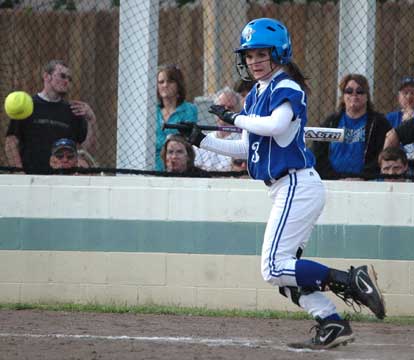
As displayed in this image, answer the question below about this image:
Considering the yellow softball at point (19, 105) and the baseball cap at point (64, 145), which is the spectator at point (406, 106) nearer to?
the baseball cap at point (64, 145)

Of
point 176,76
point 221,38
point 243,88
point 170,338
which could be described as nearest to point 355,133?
point 243,88

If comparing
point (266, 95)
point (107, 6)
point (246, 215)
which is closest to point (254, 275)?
point (246, 215)

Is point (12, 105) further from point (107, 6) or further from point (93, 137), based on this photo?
point (107, 6)

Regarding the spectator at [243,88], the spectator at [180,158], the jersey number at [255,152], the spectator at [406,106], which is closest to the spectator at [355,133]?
the spectator at [406,106]

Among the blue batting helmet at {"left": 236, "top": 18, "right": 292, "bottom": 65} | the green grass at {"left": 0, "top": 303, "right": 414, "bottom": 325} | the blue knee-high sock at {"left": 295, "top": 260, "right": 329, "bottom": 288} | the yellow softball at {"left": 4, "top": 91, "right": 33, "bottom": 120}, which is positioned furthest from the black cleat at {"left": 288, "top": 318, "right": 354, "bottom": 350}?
the yellow softball at {"left": 4, "top": 91, "right": 33, "bottom": 120}

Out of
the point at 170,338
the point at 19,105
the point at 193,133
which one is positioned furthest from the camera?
the point at 19,105

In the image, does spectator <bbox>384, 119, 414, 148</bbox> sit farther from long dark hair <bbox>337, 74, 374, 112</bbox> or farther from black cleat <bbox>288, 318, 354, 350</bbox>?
black cleat <bbox>288, 318, 354, 350</bbox>

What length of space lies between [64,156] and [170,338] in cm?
269

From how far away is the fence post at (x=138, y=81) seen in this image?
9727 millimetres

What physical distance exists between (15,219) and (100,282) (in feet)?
3.02

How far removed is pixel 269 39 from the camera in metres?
6.99

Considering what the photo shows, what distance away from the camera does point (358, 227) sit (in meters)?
9.27

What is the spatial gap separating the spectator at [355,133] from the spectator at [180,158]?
1.07m

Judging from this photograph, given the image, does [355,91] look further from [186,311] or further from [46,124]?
[46,124]
